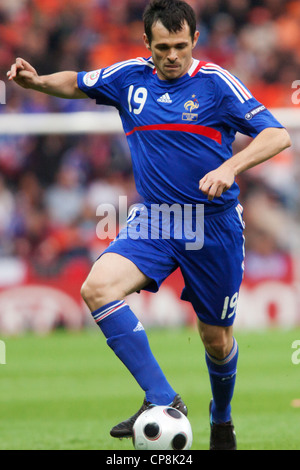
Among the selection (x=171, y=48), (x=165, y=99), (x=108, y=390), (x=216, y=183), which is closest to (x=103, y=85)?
(x=165, y=99)

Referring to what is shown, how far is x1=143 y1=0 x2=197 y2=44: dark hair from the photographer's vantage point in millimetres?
4277

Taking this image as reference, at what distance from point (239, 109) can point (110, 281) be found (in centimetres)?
114

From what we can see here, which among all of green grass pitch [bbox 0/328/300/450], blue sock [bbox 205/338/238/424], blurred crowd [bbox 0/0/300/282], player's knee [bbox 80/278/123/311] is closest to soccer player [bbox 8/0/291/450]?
player's knee [bbox 80/278/123/311]

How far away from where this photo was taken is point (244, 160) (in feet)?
13.1

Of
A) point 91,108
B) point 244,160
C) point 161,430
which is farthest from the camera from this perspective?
point 91,108

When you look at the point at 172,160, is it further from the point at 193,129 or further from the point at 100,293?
the point at 100,293

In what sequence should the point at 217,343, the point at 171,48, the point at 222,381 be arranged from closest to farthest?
the point at 171,48 < the point at 217,343 < the point at 222,381

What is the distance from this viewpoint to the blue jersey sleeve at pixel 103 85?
15.4 ft

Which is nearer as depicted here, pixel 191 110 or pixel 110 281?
pixel 110 281

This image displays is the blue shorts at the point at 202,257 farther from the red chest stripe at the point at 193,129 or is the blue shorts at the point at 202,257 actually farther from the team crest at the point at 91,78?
the team crest at the point at 91,78

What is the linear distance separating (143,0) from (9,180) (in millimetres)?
4428

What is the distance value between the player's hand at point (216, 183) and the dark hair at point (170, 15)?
899mm

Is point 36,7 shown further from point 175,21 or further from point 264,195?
point 175,21

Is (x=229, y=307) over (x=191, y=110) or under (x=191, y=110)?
under
